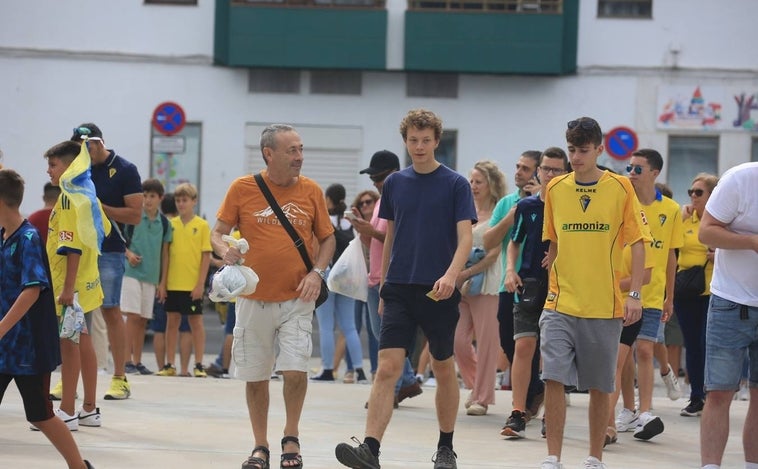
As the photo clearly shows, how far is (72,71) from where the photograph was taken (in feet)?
98.4

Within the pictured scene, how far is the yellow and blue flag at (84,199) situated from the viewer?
8.80 m

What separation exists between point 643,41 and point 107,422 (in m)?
22.7

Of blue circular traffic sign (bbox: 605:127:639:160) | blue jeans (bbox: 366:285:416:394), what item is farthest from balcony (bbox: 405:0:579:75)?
blue jeans (bbox: 366:285:416:394)

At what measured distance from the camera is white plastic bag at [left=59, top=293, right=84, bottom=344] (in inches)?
345

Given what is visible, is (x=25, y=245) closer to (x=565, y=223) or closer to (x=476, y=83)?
(x=565, y=223)

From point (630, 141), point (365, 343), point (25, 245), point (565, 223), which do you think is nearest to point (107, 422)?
point (25, 245)

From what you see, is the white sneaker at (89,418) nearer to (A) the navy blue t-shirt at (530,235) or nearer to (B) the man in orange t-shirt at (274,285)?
(B) the man in orange t-shirt at (274,285)

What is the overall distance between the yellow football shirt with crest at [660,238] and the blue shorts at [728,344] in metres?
2.42

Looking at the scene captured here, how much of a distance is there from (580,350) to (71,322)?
10.6 ft

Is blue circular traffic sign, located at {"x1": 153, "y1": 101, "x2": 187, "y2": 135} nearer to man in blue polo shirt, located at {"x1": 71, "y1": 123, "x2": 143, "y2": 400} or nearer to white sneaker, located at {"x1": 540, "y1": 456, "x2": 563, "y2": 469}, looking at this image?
man in blue polo shirt, located at {"x1": 71, "y1": 123, "x2": 143, "y2": 400}

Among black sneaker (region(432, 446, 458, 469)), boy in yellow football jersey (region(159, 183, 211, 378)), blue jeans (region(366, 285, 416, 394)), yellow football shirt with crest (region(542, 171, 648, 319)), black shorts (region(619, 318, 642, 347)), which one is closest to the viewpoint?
yellow football shirt with crest (region(542, 171, 648, 319))

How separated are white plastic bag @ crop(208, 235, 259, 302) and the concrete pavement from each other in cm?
107

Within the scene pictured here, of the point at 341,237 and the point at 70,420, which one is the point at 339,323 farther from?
the point at 70,420

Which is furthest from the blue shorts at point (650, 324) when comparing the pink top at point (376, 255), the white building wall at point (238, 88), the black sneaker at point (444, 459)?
the white building wall at point (238, 88)
